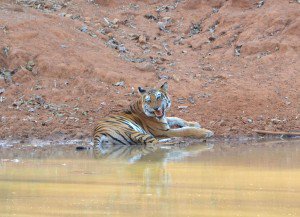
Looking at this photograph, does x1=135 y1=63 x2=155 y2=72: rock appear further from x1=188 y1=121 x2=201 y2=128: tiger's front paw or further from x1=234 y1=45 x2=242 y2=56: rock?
x1=188 y1=121 x2=201 y2=128: tiger's front paw

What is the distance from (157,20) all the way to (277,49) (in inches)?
133

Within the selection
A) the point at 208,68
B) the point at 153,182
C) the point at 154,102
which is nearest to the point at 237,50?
the point at 208,68

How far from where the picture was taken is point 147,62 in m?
19.0

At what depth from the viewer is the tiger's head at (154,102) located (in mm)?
15734

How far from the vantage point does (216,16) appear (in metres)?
21.5

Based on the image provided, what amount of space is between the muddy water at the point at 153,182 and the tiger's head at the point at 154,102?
6.08ft

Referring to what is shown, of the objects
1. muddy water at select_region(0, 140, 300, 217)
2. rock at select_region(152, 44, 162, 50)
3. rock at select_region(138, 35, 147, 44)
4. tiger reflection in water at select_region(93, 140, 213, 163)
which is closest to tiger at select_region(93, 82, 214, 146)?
tiger reflection in water at select_region(93, 140, 213, 163)

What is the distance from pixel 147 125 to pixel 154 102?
47 centimetres

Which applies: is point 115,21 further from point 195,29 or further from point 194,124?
point 194,124

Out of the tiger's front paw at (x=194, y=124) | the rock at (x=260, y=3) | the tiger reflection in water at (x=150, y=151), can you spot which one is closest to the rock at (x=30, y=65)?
the tiger reflection in water at (x=150, y=151)

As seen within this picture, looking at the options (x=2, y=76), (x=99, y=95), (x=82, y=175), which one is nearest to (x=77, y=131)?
(x=99, y=95)

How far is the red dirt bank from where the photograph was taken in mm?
16406

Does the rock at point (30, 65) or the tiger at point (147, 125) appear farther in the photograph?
the rock at point (30, 65)

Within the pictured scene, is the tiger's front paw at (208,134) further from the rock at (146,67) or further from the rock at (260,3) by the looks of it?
the rock at (260,3)
